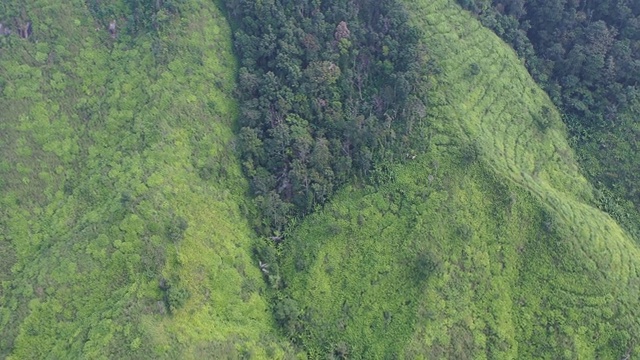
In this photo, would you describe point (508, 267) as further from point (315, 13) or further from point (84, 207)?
point (84, 207)

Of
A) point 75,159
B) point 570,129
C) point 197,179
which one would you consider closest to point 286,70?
point 197,179

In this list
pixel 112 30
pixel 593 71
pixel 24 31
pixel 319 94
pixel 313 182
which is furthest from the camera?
pixel 593 71

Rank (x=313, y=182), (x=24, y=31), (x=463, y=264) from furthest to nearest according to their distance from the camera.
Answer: (x=24, y=31)
(x=313, y=182)
(x=463, y=264)

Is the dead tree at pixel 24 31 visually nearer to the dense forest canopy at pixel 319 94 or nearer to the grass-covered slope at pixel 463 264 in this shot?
the dense forest canopy at pixel 319 94

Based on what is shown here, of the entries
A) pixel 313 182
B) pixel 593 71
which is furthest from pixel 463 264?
pixel 593 71

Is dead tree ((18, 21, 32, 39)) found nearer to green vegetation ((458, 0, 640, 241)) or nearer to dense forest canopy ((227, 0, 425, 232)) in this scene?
dense forest canopy ((227, 0, 425, 232))

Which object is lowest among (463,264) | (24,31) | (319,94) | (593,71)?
(463,264)

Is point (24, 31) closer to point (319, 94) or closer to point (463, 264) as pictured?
point (319, 94)
